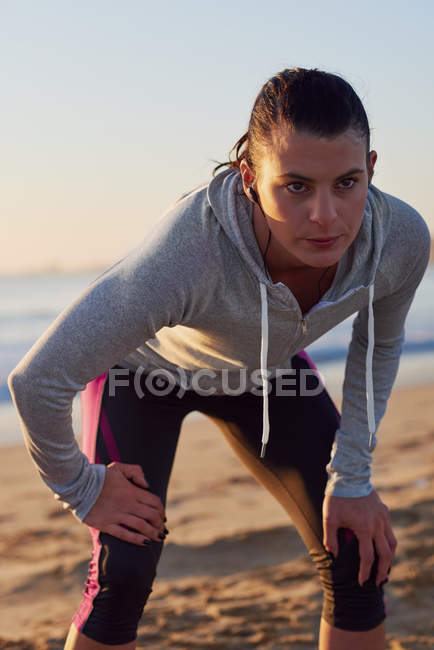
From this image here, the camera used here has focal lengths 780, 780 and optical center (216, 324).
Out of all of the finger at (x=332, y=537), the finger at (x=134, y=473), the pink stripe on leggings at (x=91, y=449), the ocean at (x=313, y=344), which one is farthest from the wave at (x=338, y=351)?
the finger at (x=332, y=537)

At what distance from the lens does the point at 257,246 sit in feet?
6.28

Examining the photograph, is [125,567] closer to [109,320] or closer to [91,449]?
[91,449]

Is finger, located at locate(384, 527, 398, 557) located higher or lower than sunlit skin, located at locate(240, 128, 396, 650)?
lower

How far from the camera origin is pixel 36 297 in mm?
22234

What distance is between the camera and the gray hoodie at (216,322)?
5.71 feet

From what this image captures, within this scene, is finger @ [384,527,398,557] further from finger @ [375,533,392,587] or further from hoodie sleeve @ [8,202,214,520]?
hoodie sleeve @ [8,202,214,520]

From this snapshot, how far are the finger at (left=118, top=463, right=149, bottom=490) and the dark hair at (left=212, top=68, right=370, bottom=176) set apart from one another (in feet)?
2.77

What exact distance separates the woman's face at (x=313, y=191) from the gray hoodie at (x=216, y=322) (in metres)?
0.11

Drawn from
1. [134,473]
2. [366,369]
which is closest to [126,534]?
[134,473]

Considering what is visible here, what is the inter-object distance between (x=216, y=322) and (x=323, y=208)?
0.40 metres

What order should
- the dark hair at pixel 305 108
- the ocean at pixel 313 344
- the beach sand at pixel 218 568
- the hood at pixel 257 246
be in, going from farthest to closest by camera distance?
the ocean at pixel 313 344 → the beach sand at pixel 218 568 → the hood at pixel 257 246 → the dark hair at pixel 305 108

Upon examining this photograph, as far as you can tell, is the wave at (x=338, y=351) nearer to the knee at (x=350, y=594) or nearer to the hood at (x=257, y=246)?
the knee at (x=350, y=594)

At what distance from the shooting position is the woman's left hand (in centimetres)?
214

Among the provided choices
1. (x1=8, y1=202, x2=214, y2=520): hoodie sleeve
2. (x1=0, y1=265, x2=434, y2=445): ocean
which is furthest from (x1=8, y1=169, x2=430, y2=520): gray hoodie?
(x1=0, y1=265, x2=434, y2=445): ocean
